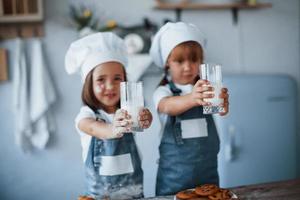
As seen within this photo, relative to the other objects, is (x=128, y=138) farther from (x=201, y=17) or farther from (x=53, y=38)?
(x=201, y=17)

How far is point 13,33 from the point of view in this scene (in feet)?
7.85

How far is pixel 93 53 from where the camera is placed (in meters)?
1.42

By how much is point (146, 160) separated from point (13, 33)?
1206mm

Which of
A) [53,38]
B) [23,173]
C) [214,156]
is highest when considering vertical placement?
[53,38]

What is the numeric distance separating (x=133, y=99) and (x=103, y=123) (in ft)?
0.72

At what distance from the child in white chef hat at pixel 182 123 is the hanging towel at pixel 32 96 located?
1.08 meters

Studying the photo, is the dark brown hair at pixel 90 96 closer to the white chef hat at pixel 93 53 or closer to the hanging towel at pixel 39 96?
the white chef hat at pixel 93 53

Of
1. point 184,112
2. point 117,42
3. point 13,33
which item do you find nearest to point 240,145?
point 184,112

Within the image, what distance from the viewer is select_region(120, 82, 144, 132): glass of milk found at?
1.20 meters

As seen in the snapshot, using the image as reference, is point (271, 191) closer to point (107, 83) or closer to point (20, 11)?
point (107, 83)

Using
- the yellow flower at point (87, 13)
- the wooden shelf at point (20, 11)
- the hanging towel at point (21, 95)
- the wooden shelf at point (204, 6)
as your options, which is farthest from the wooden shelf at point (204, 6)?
the hanging towel at point (21, 95)

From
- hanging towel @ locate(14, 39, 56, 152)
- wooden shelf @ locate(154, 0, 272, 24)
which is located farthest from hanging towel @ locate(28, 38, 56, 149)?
wooden shelf @ locate(154, 0, 272, 24)

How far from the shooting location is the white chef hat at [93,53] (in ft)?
4.65

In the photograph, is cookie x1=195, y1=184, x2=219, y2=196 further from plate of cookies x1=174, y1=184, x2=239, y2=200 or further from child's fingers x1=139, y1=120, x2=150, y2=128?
child's fingers x1=139, y1=120, x2=150, y2=128
